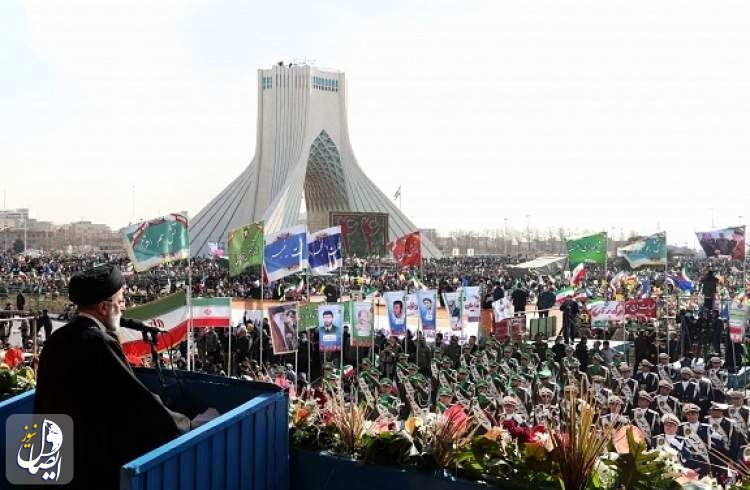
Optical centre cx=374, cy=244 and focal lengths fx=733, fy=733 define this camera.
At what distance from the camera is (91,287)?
311 cm

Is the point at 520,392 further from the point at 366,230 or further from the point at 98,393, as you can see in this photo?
the point at 366,230

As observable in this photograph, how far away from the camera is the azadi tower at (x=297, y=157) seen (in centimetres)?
5412

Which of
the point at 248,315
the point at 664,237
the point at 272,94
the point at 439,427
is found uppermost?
the point at 272,94

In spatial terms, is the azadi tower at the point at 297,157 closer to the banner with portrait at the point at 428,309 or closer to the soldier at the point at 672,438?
the banner with portrait at the point at 428,309

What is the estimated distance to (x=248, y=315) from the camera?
18.2 m

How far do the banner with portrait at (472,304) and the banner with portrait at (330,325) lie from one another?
343cm

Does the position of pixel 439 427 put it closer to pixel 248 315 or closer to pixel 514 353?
pixel 514 353

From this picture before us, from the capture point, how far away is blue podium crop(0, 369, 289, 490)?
2.99m

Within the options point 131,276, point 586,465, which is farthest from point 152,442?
point 131,276

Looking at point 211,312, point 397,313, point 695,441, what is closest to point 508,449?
point 695,441

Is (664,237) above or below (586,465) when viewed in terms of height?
above

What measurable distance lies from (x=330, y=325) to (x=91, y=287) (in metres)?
8.46

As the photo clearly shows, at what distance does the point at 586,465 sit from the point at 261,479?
165cm

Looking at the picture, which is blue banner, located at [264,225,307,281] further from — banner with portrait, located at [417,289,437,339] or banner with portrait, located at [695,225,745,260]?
banner with portrait, located at [695,225,745,260]
